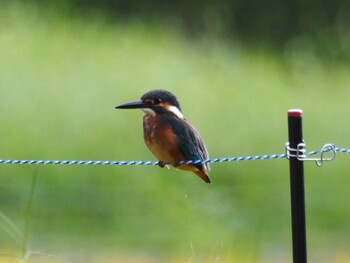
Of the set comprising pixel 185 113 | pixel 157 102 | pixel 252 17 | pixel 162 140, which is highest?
pixel 157 102

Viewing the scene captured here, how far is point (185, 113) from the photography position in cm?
686

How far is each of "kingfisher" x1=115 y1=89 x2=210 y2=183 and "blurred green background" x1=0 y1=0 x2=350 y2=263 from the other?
1.13 m

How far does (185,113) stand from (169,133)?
2.16m

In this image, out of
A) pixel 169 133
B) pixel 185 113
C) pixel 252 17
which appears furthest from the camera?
pixel 252 17

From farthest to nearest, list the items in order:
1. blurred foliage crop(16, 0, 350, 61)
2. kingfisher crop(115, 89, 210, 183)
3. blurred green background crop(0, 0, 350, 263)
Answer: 1. blurred foliage crop(16, 0, 350, 61)
2. blurred green background crop(0, 0, 350, 263)
3. kingfisher crop(115, 89, 210, 183)

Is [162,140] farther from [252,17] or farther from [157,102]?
[252,17]

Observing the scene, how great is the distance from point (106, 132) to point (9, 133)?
0.41m

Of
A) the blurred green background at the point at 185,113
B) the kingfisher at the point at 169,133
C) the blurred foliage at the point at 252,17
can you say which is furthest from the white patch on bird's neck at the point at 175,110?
the blurred foliage at the point at 252,17

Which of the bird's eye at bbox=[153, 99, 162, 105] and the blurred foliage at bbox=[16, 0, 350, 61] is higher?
the bird's eye at bbox=[153, 99, 162, 105]

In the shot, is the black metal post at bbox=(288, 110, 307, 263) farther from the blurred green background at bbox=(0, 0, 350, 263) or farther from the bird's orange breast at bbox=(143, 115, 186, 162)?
the blurred green background at bbox=(0, 0, 350, 263)

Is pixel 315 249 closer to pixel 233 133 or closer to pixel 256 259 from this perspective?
pixel 256 259

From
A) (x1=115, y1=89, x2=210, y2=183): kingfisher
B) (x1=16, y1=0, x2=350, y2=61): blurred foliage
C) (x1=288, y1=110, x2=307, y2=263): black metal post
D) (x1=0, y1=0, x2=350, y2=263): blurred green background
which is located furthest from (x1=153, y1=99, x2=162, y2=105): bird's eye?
(x1=16, y1=0, x2=350, y2=61): blurred foliage

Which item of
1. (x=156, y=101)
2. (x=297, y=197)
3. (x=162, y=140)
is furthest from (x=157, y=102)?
(x=297, y=197)

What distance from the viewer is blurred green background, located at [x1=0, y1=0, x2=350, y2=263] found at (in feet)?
20.4
